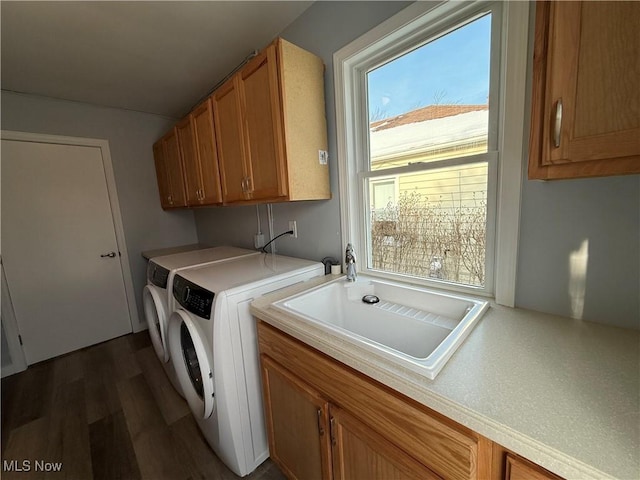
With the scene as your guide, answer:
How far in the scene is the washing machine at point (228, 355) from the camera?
1170 millimetres

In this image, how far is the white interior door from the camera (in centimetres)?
224

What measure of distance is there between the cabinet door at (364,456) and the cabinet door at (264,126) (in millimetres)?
1027

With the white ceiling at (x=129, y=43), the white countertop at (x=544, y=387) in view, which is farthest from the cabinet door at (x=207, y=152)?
the white countertop at (x=544, y=387)

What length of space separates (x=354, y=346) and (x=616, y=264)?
845 mm

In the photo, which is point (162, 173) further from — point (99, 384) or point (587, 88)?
point (587, 88)

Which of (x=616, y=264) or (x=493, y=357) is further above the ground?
(x=616, y=264)

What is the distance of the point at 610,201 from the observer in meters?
0.78

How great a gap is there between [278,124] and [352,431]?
1.31 m

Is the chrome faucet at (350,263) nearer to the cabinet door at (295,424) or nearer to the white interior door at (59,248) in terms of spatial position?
the cabinet door at (295,424)

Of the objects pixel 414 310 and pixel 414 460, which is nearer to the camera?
pixel 414 460

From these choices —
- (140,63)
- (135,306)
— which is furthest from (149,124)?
(135,306)

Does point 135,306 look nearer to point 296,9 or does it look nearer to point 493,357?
point 296,9

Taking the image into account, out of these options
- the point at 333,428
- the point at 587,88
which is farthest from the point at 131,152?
the point at 587,88

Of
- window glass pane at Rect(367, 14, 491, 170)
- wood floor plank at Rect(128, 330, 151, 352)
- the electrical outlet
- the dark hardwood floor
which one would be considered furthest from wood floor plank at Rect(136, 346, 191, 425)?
window glass pane at Rect(367, 14, 491, 170)
